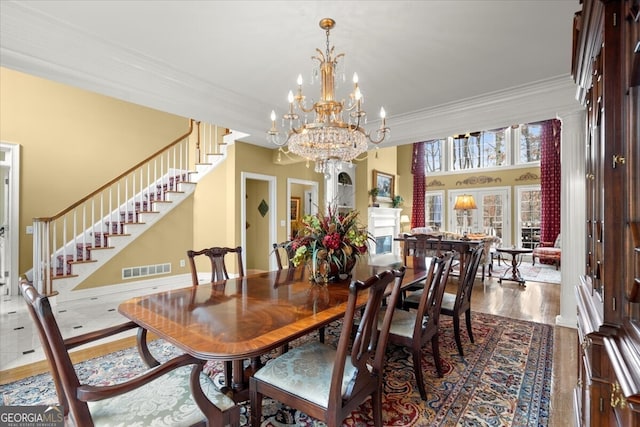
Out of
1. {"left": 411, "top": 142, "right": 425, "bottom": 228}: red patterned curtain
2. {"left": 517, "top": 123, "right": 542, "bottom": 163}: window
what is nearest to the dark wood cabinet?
{"left": 517, "top": 123, "right": 542, "bottom": 163}: window

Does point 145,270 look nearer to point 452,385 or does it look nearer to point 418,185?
point 452,385

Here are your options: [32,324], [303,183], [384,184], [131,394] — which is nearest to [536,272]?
[384,184]

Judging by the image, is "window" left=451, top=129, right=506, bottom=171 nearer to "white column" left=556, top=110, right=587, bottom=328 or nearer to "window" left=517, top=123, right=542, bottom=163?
"window" left=517, top=123, right=542, bottom=163

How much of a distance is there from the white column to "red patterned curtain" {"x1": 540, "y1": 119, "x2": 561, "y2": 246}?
5065mm

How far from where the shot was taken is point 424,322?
87.6 inches

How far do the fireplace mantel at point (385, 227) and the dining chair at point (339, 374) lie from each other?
602 centimetres

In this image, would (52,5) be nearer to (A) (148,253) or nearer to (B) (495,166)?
(A) (148,253)

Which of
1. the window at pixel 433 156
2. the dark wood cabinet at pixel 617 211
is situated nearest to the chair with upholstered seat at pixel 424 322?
the dark wood cabinet at pixel 617 211

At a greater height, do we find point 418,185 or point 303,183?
point 418,185

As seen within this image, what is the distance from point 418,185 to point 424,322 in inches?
321

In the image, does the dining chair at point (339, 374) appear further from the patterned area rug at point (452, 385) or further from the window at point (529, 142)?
the window at point (529, 142)

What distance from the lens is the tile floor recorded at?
2697 millimetres

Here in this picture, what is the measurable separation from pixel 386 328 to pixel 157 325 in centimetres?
110

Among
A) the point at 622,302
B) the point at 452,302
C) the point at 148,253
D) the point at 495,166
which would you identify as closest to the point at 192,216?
the point at 148,253
